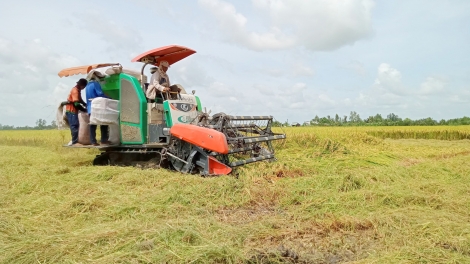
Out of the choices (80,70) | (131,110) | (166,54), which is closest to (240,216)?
(131,110)

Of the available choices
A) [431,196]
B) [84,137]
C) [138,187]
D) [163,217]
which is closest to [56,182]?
[138,187]

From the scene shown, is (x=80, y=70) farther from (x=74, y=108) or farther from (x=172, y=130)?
(x=172, y=130)

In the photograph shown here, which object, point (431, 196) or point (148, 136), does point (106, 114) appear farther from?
point (431, 196)

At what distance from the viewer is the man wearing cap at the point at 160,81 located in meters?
7.54

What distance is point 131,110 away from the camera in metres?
7.66

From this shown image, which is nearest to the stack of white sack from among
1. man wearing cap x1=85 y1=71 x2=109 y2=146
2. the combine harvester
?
the combine harvester

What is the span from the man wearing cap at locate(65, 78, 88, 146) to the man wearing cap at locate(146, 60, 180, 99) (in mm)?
1885

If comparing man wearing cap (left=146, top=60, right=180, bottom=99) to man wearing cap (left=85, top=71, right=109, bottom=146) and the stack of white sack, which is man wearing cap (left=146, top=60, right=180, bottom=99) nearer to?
the stack of white sack

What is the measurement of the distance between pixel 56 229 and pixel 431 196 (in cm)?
456

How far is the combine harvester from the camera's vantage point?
6.50m

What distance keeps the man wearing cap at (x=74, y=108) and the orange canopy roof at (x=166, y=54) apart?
1602 millimetres

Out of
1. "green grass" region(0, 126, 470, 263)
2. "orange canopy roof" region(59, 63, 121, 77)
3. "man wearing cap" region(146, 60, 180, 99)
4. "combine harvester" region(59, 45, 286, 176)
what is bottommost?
"green grass" region(0, 126, 470, 263)

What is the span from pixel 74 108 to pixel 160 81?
2165 mm

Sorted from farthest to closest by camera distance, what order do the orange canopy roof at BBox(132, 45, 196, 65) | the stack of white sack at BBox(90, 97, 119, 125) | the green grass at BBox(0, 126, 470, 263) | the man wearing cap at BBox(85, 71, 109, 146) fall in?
the man wearing cap at BBox(85, 71, 109, 146), the orange canopy roof at BBox(132, 45, 196, 65), the stack of white sack at BBox(90, 97, 119, 125), the green grass at BBox(0, 126, 470, 263)
